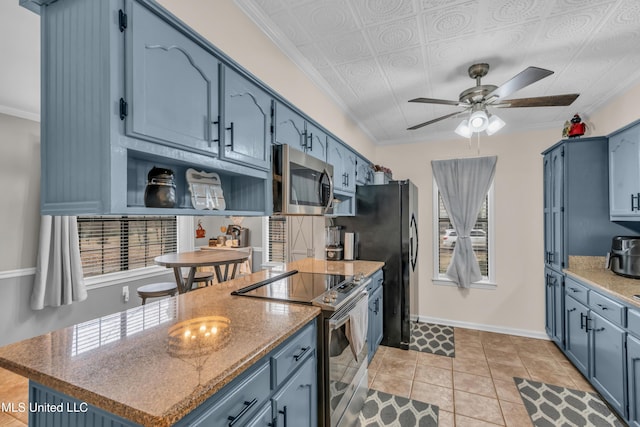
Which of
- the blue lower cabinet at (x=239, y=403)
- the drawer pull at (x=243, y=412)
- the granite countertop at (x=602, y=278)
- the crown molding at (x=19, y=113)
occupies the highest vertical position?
the crown molding at (x=19, y=113)

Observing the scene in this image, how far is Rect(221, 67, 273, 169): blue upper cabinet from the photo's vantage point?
1.45m

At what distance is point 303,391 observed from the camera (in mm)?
1451

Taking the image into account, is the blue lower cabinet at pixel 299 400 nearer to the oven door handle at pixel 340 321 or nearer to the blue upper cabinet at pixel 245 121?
the oven door handle at pixel 340 321

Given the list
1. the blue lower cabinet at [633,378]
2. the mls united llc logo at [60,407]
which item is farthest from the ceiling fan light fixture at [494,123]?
the mls united llc logo at [60,407]

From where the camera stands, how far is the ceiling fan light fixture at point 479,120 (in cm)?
223

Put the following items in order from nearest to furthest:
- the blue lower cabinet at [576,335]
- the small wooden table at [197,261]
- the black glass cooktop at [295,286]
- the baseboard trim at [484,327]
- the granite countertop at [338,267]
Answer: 1. the black glass cooktop at [295,286]
2. the blue lower cabinet at [576,335]
3. the granite countertop at [338,267]
4. the small wooden table at [197,261]
5. the baseboard trim at [484,327]

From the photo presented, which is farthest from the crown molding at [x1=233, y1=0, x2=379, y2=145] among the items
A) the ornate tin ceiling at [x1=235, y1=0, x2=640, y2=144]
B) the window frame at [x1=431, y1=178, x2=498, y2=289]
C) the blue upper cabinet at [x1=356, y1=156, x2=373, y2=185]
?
the window frame at [x1=431, y1=178, x2=498, y2=289]

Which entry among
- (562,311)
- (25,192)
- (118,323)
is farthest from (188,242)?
(562,311)

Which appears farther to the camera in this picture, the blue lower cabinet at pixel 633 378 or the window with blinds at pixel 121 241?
the window with blinds at pixel 121 241

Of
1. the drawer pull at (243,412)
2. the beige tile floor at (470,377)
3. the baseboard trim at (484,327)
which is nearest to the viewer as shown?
the drawer pull at (243,412)

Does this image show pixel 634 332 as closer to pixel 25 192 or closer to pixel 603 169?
pixel 603 169

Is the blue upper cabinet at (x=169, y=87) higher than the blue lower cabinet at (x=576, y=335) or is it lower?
higher

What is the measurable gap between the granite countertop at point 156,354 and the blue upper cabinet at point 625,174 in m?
2.76

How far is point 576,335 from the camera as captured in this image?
269cm
